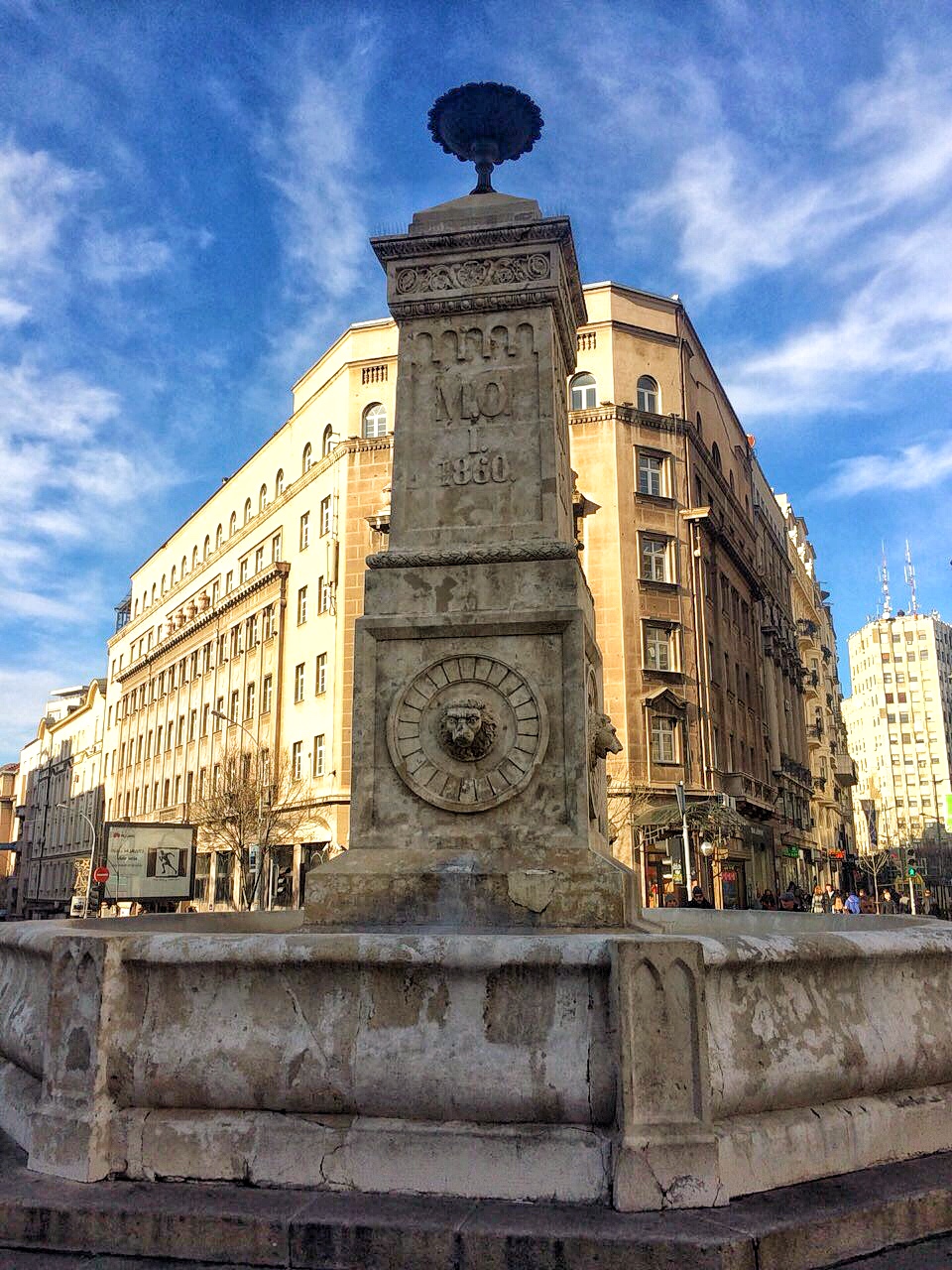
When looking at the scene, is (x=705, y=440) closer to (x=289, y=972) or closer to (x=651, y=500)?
(x=651, y=500)

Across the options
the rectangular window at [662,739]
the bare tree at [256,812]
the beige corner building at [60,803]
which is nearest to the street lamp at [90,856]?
the beige corner building at [60,803]

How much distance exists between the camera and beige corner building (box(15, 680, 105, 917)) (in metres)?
80.1

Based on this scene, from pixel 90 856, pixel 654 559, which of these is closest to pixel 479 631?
pixel 654 559

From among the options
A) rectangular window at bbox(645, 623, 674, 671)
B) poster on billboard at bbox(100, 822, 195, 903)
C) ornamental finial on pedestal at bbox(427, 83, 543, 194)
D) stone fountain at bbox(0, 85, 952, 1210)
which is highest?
rectangular window at bbox(645, 623, 674, 671)

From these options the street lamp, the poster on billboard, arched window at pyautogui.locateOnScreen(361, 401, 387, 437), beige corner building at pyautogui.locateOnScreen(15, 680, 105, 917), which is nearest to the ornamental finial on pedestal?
the poster on billboard

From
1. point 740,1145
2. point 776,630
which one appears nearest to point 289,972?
point 740,1145

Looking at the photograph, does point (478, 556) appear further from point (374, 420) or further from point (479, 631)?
point (374, 420)

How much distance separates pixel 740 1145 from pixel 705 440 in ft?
143

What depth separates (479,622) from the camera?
727 centimetres

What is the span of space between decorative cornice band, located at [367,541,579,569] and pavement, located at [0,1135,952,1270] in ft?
14.4

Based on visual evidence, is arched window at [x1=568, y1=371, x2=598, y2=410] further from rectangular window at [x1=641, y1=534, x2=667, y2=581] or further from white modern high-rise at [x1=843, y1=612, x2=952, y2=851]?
white modern high-rise at [x1=843, y1=612, x2=952, y2=851]

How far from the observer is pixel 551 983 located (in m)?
4.18

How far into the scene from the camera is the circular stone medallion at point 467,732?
7008 millimetres

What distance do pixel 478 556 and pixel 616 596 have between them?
30059 mm
